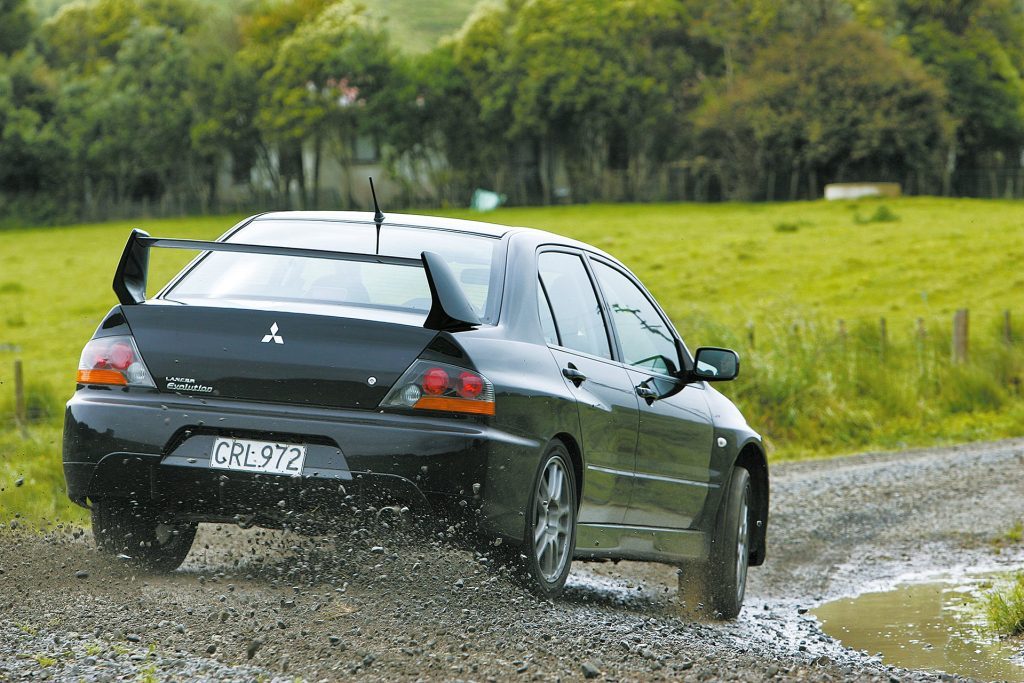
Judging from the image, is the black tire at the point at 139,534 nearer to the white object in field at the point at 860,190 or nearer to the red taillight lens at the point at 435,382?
the red taillight lens at the point at 435,382

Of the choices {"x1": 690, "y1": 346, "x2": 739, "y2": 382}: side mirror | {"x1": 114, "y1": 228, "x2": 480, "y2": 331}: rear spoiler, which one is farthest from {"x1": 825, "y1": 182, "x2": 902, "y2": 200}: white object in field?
{"x1": 114, "y1": 228, "x2": 480, "y2": 331}: rear spoiler

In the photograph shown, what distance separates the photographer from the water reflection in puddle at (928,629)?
6.81 meters

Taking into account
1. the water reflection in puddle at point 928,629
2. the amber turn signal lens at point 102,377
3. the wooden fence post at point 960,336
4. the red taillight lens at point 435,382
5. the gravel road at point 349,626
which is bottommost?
the wooden fence post at point 960,336

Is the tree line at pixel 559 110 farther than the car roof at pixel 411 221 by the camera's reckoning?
Yes

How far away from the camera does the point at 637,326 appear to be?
7.58 m

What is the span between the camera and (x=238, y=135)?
71.7 m

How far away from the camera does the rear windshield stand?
6176 mm

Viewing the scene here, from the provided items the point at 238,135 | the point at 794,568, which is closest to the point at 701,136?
the point at 238,135

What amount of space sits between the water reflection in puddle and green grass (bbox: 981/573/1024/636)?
8 cm

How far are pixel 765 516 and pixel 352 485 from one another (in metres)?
3.74

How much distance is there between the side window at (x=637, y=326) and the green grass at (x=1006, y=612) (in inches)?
76.5

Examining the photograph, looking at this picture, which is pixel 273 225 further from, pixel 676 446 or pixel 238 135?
pixel 238 135

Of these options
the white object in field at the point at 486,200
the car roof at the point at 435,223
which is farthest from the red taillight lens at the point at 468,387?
the white object in field at the point at 486,200

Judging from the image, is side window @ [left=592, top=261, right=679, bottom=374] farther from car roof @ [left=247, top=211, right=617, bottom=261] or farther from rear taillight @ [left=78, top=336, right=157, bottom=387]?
rear taillight @ [left=78, top=336, right=157, bottom=387]
